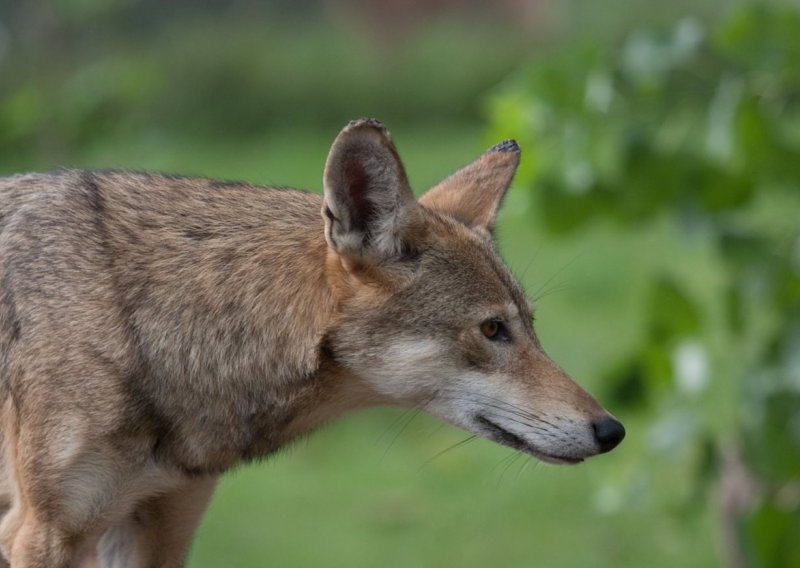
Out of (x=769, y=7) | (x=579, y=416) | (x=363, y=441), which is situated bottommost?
(x=363, y=441)

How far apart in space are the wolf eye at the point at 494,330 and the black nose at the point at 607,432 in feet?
1.21

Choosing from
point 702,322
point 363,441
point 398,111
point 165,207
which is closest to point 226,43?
point 398,111

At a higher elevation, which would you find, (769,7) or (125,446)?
(769,7)

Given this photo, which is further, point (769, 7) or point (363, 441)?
point (363, 441)

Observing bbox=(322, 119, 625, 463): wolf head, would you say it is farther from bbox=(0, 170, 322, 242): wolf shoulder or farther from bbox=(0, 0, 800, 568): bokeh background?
bbox=(0, 0, 800, 568): bokeh background

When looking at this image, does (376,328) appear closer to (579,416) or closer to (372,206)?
(372,206)

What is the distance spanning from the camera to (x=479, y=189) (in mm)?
4871

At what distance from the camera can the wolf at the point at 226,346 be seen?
4238mm

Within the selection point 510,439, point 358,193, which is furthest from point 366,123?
point 510,439

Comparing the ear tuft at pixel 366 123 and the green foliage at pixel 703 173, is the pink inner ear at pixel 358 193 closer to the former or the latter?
the ear tuft at pixel 366 123

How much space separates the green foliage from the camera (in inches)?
221

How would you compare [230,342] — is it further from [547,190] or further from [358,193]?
[547,190]

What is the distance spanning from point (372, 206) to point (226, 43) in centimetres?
1071

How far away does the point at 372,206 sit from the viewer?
428 cm
